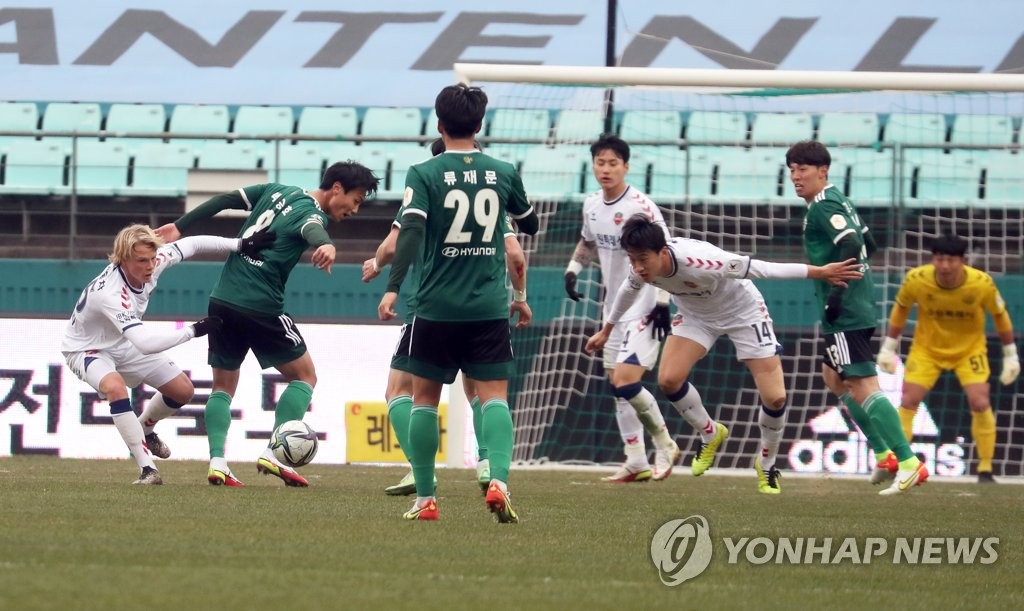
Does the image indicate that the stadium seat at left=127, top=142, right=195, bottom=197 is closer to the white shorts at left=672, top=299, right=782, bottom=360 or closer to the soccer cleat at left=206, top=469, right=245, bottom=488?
the soccer cleat at left=206, top=469, right=245, bottom=488

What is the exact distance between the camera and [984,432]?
11.7 metres

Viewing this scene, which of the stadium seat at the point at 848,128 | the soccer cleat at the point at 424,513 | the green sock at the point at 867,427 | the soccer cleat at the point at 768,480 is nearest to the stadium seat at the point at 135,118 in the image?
the stadium seat at the point at 848,128

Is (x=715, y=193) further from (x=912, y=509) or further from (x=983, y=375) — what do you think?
(x=912, y=509)

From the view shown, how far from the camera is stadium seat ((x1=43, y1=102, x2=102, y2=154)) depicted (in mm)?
18625

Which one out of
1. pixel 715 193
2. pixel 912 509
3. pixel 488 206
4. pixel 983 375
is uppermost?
pixel 715 193

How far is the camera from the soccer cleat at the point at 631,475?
10.4 m

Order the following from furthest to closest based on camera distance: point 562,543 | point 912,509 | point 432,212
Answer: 1. point 912,509
2. point 432,212
3. point 562,543

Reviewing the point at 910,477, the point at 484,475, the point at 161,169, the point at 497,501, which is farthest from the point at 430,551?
the point at 161,169

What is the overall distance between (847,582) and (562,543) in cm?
123

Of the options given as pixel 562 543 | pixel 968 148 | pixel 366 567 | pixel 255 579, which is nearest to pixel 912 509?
pixel 562 543

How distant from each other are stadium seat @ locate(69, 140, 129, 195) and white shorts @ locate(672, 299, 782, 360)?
322 inches

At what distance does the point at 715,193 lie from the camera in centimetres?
1547

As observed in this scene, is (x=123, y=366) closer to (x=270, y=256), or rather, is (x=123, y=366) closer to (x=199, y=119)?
(x=270, y=256)

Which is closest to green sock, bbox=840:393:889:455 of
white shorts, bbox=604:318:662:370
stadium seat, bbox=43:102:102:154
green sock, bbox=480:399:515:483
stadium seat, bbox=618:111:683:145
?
white shorts, bbox=604:318:662:370
